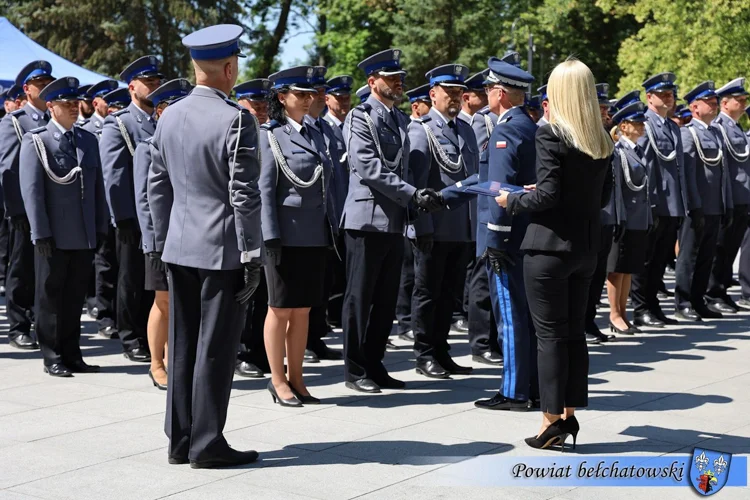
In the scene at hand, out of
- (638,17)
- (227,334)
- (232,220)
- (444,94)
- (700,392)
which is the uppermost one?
(638,17)

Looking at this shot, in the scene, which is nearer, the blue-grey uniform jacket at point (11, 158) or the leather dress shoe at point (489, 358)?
the leather dress shoe at point (489, 358)

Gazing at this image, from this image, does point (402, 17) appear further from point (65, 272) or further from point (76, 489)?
point (76, 489)

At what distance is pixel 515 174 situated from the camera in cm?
723

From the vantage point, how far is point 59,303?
881 centimetres

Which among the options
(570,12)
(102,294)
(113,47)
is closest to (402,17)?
(570,12)

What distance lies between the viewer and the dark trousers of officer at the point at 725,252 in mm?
13086

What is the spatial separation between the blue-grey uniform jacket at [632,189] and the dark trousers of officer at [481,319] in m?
2.07

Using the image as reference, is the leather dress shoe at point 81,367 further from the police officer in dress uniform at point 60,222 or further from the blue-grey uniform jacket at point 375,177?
the blue-grey uniform jacket at point 375,177

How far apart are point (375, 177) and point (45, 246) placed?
2.65 meters

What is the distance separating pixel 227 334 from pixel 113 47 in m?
31.6

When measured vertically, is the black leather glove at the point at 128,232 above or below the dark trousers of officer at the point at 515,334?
above

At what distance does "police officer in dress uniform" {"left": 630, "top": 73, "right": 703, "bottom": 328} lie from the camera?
11.6m

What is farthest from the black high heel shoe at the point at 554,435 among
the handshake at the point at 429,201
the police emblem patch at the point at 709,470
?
the handshake at the point at 429,201

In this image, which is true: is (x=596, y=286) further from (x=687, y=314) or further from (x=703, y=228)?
(x=703, y=228)
